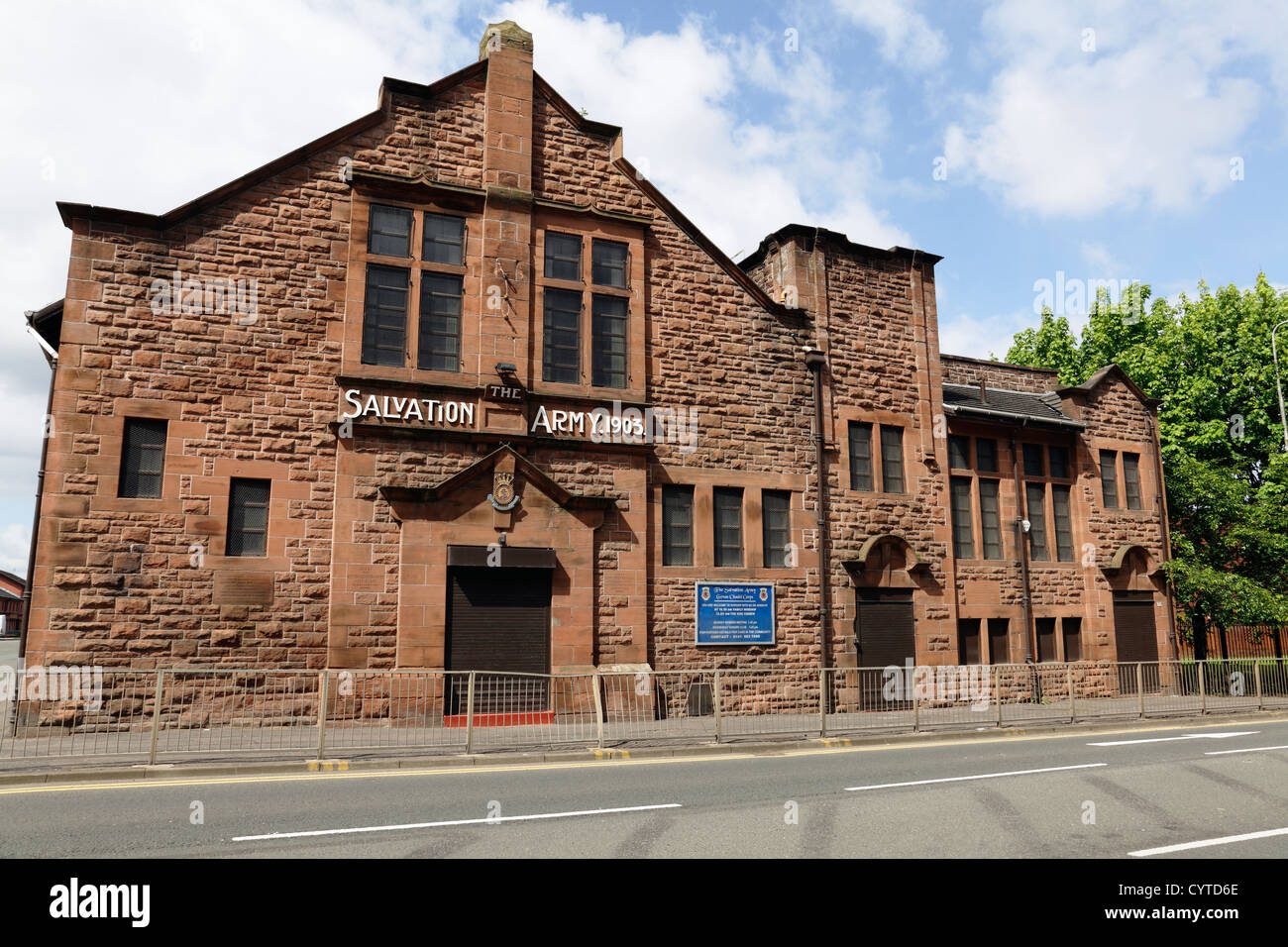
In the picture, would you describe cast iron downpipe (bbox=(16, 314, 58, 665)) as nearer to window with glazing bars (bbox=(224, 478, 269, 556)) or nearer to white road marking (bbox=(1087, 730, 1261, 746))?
window with glazing bars (bbox=(224, 478, 269, 556))

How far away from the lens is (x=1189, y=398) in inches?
1267

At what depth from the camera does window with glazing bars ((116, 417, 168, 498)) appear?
14.5m

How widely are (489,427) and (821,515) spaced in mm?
7592

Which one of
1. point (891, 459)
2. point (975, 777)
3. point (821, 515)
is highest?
point (891, 459)

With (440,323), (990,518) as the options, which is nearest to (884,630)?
(990,518)

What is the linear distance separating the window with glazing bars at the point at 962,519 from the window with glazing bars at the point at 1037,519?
2249 mm

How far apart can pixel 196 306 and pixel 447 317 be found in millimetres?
4329

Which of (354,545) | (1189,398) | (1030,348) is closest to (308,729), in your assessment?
(354,545)

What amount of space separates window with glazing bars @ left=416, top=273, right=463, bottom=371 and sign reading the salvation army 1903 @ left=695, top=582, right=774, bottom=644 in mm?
6686

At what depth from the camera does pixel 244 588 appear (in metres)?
14.7

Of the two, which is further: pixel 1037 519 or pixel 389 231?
pixel 1037 519

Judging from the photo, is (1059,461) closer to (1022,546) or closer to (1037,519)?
(1037,519)
